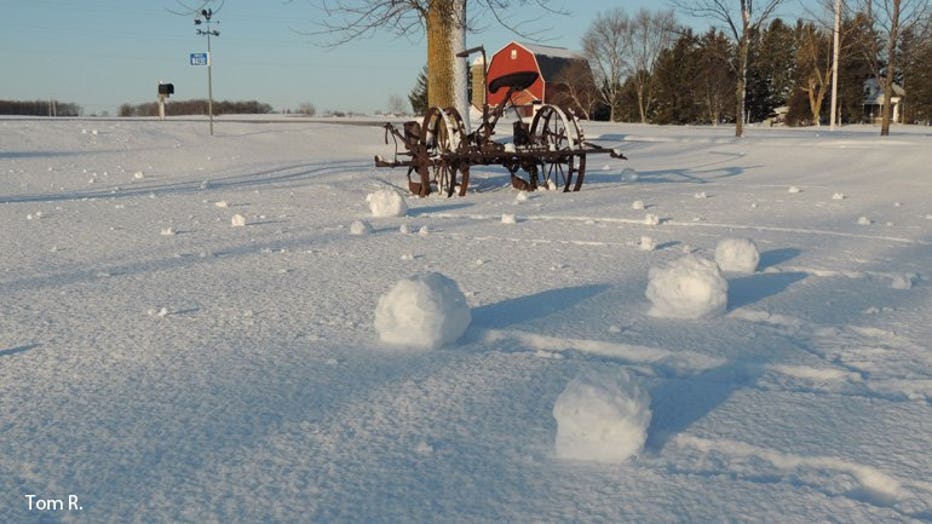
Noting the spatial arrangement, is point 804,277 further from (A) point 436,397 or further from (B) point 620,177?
(B) point 620,177

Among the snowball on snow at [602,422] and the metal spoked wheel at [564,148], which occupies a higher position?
the metal spoked wheel at [564,148]

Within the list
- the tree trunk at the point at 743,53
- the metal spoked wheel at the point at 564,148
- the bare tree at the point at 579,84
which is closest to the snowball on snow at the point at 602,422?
the metal spoked wheel at the point at 564,148

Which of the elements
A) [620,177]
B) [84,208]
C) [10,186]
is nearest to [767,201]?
[620,177]

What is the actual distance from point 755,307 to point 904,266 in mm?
1989

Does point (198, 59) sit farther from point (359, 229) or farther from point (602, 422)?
point (602, 422)

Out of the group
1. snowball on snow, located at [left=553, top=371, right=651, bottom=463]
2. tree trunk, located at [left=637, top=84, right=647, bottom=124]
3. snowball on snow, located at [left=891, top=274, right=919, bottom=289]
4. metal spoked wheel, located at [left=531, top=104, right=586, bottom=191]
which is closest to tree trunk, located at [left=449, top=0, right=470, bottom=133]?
metal spoked wheel, located at [left=531, top=104, right=586, bottom=191]

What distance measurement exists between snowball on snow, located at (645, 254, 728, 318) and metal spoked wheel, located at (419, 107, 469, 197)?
6213 mm

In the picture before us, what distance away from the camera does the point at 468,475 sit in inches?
92.3

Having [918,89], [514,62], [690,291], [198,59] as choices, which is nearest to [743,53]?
[198,59]

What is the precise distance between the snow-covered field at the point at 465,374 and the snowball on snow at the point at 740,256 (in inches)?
0.8

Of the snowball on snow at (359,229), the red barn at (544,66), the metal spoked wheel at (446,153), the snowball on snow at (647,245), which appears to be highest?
the red barn at (544,66)

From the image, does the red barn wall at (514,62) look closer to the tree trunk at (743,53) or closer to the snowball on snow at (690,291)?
the tree trunk at (743,53)

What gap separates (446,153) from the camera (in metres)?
10.4

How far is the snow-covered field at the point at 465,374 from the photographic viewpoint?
2.24 metres
